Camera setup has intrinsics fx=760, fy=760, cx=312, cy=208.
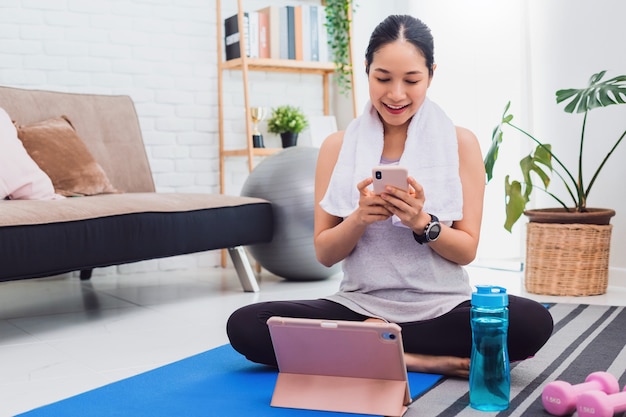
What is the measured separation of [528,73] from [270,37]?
1.35 metres

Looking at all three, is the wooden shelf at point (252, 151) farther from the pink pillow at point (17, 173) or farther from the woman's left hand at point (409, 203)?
the woman's left hand at point (409, 203)

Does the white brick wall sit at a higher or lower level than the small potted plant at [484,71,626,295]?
higher

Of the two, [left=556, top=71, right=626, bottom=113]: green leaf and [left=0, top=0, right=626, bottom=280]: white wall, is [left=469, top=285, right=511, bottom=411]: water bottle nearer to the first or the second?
[left=556, top=71, right=626, bottom=113]: green leaf

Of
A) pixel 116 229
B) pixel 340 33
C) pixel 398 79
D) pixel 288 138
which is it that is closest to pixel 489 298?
pixel 398 79

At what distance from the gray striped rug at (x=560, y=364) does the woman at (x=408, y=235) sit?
10 cm

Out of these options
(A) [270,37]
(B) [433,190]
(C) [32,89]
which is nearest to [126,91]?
(C) [32,89]

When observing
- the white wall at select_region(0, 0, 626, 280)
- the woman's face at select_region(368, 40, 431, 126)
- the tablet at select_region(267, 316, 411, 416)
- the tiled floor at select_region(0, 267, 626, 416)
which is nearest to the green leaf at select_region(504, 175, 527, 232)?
the tiled floor at select_region(0, 267, 626, 416)

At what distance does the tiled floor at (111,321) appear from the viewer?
6.32 feet

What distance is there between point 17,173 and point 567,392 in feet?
6.80

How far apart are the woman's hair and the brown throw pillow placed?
1704 mm

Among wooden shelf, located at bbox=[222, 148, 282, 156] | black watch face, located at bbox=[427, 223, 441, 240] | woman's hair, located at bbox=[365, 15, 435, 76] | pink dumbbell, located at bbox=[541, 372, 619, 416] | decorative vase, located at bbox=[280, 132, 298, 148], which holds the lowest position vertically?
pink dumbbell, located at bbox=[541, 372, 619, 416]

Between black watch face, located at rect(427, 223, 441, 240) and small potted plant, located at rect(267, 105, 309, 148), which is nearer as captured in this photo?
black watch face, located at rect(427, 223, 441, 240)

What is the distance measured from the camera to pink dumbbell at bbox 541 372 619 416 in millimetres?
1456

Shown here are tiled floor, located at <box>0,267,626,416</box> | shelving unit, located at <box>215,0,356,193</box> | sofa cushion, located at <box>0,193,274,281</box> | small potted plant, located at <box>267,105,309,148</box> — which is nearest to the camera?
tiled floor, located at <box>0,267,626,416</box>
